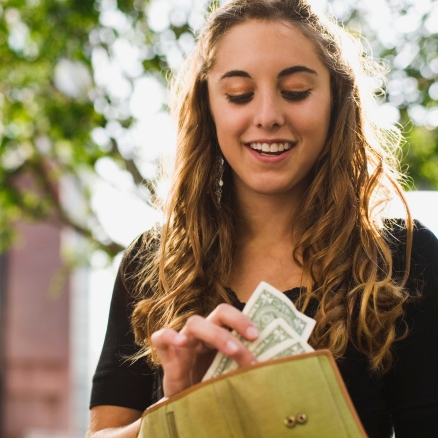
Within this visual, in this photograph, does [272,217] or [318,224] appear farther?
[272,217]

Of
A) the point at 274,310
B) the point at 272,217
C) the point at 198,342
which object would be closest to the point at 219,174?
the point at 272,217

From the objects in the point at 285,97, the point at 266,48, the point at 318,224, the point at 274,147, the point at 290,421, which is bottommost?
the point at 290,421

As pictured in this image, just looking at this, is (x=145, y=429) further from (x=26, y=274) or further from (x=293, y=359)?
(x=26, y=274)

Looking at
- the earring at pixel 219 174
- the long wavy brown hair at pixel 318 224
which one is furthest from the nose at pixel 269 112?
the earring at pixel 219 174

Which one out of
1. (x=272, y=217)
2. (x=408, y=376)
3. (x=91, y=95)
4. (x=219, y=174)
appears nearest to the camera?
(x=408, y=376)

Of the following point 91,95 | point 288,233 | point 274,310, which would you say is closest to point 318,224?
point 288,233

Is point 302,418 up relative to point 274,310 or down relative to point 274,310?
down

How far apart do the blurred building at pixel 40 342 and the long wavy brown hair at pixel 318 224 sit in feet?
41.3

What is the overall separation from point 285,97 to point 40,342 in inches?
550

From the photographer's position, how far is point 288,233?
233 centimetres

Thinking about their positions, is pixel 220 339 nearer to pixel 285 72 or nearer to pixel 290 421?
pixel 290 421

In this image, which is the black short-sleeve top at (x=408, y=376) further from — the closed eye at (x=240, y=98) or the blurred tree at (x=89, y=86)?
the blurred tree at (x=89, y=86)

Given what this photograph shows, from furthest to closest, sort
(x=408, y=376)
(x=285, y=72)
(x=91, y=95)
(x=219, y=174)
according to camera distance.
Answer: (x=91, y=95)
(x=219, y=174)
(x=285, y=72)
(x=408, y=376)

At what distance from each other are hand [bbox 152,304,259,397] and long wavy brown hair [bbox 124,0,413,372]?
43 centimetres
